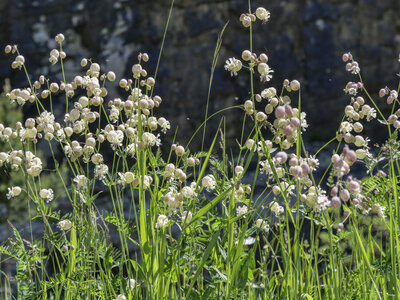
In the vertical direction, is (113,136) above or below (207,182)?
above

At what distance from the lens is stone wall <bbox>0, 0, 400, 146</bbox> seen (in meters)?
3.84

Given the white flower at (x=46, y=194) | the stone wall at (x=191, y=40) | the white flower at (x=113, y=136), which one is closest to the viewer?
the white flower at (x=113, y=136)

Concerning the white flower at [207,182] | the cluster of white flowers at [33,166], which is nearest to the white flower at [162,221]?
the white flower at [207,182]

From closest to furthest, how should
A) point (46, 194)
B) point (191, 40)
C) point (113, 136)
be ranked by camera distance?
1. point (113, 136)
2. point (46, 194)
3. point (191, 40)

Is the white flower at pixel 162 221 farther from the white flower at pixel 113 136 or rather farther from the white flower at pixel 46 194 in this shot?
the white flower at pixel 46 194

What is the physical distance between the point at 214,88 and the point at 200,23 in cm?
43

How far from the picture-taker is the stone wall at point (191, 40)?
12.6 feet

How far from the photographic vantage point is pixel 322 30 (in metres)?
4.10

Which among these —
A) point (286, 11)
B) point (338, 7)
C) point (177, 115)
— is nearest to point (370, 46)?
point (338, 7)

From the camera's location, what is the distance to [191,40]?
12.8 ft

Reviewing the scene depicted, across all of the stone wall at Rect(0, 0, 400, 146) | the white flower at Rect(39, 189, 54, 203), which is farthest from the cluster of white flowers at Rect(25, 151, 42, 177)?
the stone wall at Rect(0, 0, 400, 146)

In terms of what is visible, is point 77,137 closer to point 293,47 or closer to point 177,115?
point 177,115

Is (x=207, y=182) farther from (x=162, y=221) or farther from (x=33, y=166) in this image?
(x=33, y=166)

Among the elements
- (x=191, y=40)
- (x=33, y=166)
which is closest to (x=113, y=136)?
(x=33, y=166)
